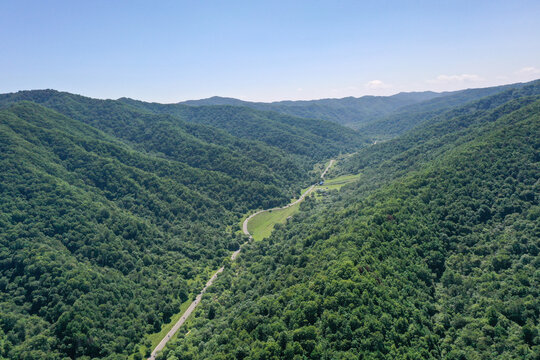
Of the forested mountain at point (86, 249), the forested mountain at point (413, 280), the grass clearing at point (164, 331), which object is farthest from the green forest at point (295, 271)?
the grass clearing at point (164, 331)

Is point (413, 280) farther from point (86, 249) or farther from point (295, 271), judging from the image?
point (86, 249)

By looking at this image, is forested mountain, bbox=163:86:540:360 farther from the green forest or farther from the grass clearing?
the grass clearing

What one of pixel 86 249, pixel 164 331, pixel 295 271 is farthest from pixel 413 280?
pixel 86 249

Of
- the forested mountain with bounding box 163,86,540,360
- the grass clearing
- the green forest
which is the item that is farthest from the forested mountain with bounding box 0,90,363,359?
the forested mountain with bounding box 163,86,540,360

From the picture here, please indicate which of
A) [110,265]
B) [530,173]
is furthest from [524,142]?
[110,265]

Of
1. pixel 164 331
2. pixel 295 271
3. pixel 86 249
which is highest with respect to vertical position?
pixel 86 249

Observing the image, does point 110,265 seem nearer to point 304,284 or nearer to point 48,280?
point 48,280

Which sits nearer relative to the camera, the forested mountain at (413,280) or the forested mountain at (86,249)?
the forested mountain at (413,280)

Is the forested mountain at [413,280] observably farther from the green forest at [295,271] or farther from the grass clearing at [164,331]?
the grass clearing at [164,331]
